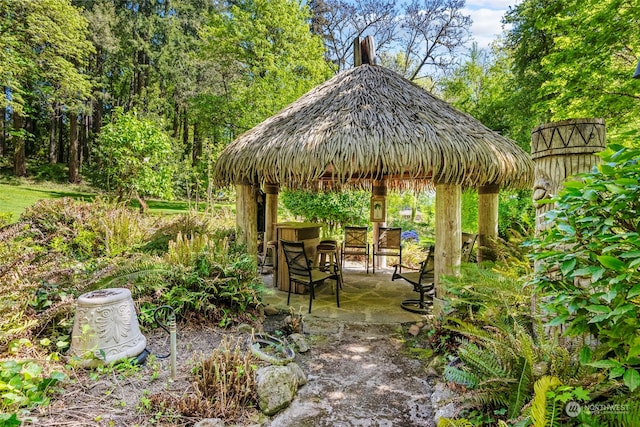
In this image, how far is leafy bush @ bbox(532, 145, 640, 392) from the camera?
120 centimetres

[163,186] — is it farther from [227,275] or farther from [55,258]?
[227,275]

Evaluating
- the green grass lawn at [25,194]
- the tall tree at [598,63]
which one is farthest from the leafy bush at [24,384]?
the tall tree at [598,63]

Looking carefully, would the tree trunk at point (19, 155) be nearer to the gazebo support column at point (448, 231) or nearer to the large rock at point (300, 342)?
the large rock at point (300, 342)

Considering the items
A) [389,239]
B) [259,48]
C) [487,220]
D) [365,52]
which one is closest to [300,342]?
[487,220]

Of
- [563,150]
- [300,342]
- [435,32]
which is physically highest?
[435,32]

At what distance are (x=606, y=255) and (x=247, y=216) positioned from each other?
15.5 feet

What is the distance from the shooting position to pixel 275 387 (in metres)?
2.66

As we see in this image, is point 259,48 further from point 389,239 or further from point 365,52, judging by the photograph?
point 389,239

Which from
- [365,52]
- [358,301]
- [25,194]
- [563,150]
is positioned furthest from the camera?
[25,194]

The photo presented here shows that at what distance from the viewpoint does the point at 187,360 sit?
3.09 m

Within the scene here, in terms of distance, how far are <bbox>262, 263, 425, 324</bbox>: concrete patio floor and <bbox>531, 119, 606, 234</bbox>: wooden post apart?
9.16 feet

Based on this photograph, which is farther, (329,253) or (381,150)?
(329,253)

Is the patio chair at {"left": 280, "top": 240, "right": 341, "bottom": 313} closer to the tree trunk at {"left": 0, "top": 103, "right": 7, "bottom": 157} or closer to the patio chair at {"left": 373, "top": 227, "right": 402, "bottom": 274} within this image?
the patio chair at {"left": 373, "top": 227, "right": 402, "bottom": 274}

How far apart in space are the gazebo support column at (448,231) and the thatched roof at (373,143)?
0.20 m
